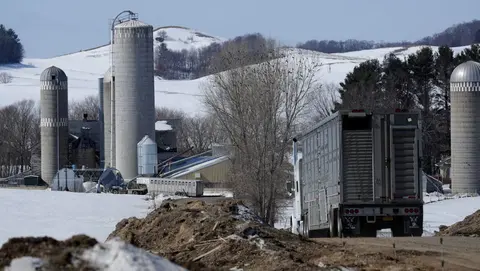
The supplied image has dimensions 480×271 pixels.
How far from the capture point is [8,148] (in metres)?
96.4

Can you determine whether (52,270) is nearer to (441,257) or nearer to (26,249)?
(26,249)

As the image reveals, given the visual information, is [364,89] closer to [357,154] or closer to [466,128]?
[466,128]

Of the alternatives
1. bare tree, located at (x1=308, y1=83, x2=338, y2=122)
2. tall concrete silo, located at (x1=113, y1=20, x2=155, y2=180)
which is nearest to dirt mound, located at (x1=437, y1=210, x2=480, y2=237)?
tall concrete silo, located at (x1=113, y1=20, x2=155, y2=180)

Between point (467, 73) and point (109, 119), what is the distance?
79.1 ft

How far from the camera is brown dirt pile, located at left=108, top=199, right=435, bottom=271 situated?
14.8 m

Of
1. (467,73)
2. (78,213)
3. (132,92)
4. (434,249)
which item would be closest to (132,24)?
(132,92)

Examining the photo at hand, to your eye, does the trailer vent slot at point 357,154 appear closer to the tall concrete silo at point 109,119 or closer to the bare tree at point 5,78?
the tall concrete silo at point 109,119

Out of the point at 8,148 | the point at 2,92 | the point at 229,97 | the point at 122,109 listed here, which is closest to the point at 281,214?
the point at 229,97

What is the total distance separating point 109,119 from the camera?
7162 cm

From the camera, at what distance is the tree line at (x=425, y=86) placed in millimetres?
74938

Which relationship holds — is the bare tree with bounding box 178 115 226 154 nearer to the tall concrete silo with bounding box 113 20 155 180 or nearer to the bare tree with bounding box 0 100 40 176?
the bare tree with bounding box 0 100 40 176

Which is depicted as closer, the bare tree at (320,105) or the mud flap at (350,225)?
the mud flap at (350,225)

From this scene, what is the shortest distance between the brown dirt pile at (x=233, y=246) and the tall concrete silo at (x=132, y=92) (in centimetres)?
4535

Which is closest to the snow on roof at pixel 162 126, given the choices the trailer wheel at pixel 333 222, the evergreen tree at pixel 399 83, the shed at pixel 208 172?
the shed at pixel 208 172
